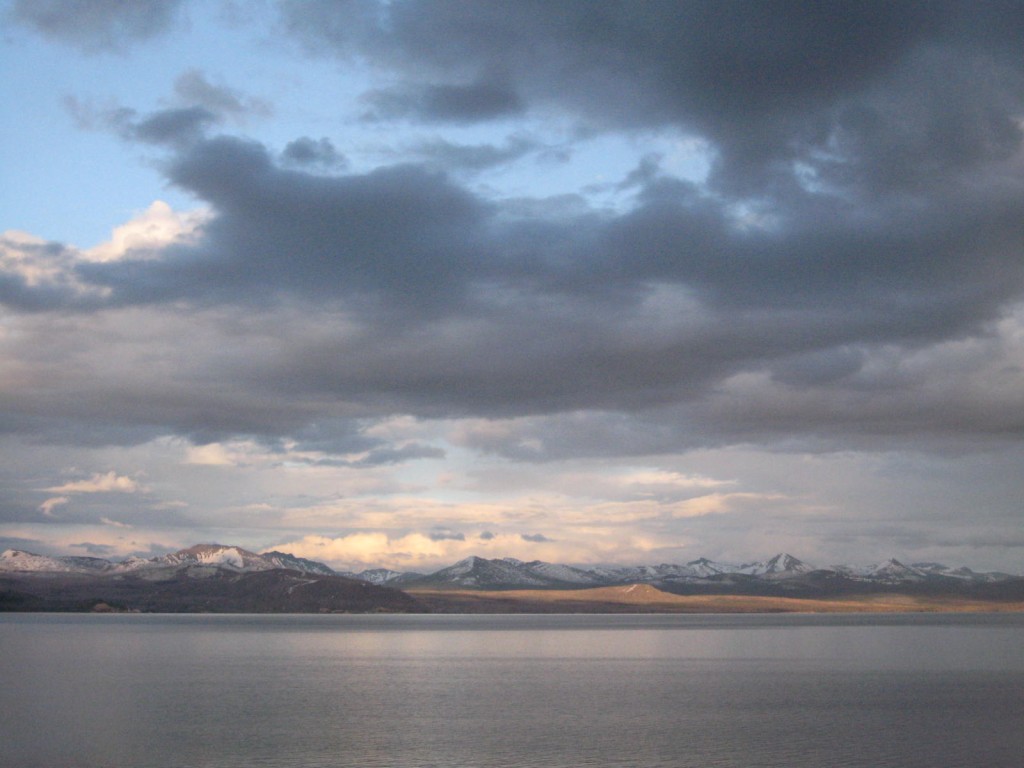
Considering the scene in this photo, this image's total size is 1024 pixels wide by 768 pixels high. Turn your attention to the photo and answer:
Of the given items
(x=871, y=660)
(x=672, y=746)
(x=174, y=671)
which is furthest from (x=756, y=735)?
(x=871, y=660)

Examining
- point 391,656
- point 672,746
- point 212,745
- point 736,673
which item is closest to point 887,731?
point 672,746

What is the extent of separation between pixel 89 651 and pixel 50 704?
102615mm

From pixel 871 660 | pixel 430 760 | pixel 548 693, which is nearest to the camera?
pixel 430 760

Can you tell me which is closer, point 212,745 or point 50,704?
point 212,745

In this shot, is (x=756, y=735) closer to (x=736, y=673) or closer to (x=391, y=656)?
(x=736, y=673)

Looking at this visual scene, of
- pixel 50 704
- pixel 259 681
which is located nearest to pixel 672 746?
pixel 50 704

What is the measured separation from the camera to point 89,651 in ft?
603

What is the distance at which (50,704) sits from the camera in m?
89.5

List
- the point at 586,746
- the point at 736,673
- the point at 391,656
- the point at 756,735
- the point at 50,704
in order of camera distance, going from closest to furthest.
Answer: the point at 586,746
the point at 756,735
the point at 50,704
the point at 736,673
the point at 391,656

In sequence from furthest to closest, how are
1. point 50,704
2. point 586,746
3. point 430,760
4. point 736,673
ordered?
point 736,673 < point 50,704 < point 586,746 < point 430,760

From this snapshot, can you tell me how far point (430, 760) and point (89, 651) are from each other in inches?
5639

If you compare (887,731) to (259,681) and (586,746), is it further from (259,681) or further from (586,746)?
(259,681)

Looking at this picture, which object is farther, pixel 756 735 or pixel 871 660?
pixel 871 660

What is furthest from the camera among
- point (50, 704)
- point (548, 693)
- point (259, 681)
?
point (259, 681)
